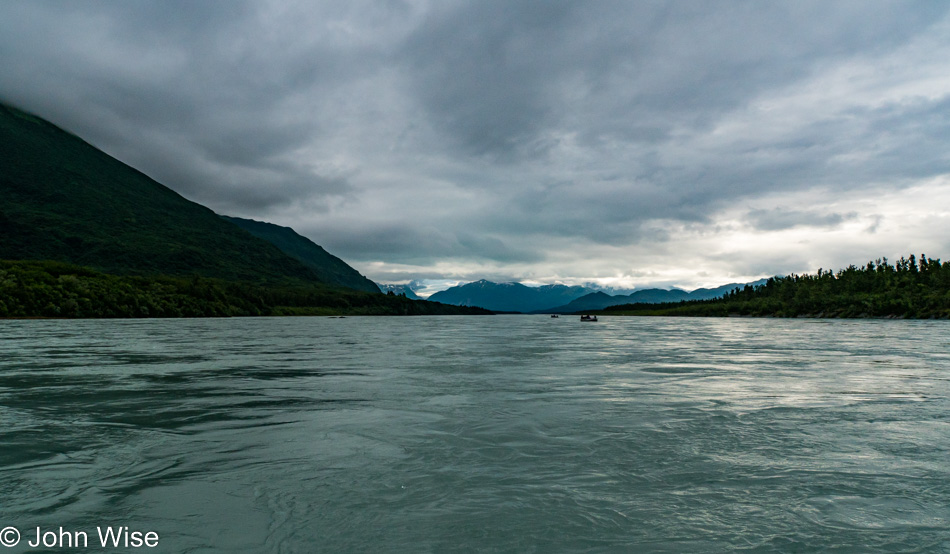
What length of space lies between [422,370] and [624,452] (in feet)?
62.5

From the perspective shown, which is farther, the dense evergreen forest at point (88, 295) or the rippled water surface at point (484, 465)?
the dense evergreen forest at point (88, 295)

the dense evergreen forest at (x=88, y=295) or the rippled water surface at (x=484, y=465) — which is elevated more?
the dense evergreen forest at (x=88, y=295)

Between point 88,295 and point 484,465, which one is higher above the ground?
point 88,295

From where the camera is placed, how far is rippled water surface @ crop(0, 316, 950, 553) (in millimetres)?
7355

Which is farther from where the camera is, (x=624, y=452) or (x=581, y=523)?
(x=624, y=452)

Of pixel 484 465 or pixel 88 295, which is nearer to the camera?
pixel 484 465

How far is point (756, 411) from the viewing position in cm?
1650

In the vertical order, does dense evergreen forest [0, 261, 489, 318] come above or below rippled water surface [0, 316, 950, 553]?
above

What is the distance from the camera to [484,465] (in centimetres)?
1079

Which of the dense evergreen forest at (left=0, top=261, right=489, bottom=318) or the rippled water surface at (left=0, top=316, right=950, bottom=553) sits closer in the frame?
the rippled water surface at (left=0, top=316, right=950, bottom=553)

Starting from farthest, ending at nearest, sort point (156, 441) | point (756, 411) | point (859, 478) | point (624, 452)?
point (756, 411)
point (156, 441)
point (624, 452)
point (859, 478)

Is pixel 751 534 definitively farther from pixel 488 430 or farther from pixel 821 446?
pixel 488 430

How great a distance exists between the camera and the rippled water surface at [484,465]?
7.36 m

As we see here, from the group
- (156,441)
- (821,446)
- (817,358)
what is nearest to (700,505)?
(821,446)
